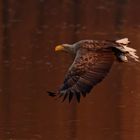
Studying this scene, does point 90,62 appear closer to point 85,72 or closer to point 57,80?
point 85,72

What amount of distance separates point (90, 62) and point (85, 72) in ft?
0.57

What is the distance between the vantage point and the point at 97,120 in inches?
429

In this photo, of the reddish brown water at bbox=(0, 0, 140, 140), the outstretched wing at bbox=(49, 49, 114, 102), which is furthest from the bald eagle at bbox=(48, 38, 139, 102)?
the reddish brown water at bbox=(0, 0, 140, 140)

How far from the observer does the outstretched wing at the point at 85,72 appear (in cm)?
791

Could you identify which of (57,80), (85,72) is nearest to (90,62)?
(85,72)

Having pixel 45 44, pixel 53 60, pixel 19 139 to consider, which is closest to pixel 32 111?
pixel 19 139

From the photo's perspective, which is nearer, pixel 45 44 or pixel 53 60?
pixel 53 60

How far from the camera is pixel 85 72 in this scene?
27.2ft

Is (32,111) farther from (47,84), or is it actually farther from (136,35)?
(136,35)

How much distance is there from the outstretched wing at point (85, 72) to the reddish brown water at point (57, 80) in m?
1.69

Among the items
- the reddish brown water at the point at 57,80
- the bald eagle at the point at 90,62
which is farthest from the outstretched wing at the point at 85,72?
the reddish brown water at the point at 57,80

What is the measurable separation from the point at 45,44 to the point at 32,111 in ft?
16.2

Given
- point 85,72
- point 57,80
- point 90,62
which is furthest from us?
point 57,80

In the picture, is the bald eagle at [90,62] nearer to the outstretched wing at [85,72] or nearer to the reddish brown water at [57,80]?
the outstretched wing at [85,72]
